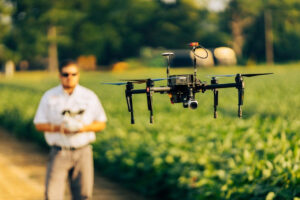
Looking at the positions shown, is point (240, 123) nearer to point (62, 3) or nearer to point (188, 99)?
point (62, 3)

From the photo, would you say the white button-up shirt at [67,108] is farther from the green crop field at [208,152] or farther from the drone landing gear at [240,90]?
the drone landing gear at [240,90]

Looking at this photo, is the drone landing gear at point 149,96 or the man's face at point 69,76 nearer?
the drone landing gear at point 149,96

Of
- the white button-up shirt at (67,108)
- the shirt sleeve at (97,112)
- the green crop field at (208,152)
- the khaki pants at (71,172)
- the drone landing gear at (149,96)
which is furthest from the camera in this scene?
the green crop field at (208,152)

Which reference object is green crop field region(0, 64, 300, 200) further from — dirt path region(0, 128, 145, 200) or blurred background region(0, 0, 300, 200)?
dirt path region(0, 128, 145, 200)

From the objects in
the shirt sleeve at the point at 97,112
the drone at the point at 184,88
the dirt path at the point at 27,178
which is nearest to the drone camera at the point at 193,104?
the drone at the point at 184,88

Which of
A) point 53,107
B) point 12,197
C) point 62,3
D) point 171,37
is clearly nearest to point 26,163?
point 12,197

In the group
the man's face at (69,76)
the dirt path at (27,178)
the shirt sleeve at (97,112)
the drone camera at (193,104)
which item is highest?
the man's face at (69,76)
